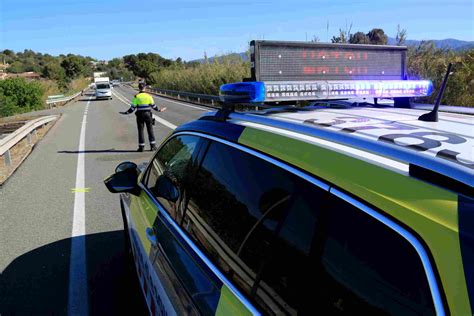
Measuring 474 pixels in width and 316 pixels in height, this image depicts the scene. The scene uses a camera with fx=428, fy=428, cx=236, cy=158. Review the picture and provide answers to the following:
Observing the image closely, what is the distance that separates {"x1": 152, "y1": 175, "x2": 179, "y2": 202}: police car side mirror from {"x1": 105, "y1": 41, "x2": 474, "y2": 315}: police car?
0.03 ft

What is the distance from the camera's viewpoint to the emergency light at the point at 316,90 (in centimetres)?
260

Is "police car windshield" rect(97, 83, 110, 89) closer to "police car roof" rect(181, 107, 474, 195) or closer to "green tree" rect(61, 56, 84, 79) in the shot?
"police car roof" rect(181, 107, 474, 195)

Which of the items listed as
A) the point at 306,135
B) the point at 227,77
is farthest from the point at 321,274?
the point at 227,77

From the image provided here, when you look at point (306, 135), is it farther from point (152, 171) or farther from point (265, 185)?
point (152, 171)

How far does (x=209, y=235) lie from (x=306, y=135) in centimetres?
75

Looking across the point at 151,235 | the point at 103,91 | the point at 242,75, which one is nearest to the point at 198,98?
the point at 242,75

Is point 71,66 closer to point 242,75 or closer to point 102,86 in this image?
point 102,86

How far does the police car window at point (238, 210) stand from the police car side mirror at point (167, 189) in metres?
0.16

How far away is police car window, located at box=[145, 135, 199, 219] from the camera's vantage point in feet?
8.83

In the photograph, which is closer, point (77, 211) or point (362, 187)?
point (362, 187)

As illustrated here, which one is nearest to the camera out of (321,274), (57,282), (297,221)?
(321,274)

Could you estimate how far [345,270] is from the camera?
1.36 meters

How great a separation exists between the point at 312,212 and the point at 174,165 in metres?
1.63

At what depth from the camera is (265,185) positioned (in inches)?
72.4
